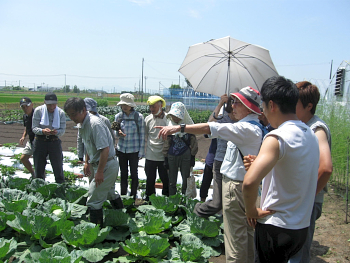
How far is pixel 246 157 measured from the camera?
1.81 m

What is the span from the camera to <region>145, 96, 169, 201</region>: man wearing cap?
175 inches

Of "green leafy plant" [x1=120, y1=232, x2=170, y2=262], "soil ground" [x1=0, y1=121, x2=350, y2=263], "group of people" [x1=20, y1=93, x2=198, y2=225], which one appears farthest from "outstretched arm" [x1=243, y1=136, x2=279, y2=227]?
"group of people" [x1=20, y1=93, x2=198, y2=225]

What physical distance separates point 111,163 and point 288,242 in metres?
2.21

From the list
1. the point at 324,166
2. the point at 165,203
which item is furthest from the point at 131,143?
the point at 324,166

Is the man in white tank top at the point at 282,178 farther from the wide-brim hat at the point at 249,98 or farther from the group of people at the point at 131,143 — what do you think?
the group of people at the point at 131,143

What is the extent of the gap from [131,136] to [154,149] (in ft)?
1.38

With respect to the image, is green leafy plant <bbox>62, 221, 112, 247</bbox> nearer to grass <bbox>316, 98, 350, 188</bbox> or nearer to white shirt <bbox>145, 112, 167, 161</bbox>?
white shirt <bbox>145, 112, 167, 161</bbox>

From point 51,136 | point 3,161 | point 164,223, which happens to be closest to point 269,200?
point 164,223

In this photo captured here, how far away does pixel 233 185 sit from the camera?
2.45m

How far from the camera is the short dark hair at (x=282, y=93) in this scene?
1588 mm

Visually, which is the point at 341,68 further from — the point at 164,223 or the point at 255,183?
the point at 255,183

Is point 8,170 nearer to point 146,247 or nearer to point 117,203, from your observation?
point 117,203

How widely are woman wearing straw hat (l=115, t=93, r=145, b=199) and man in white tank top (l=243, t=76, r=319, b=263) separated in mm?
3066

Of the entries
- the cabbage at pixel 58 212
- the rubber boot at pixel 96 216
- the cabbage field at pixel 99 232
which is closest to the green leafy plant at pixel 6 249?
the cabbage field at pixel 99 232
